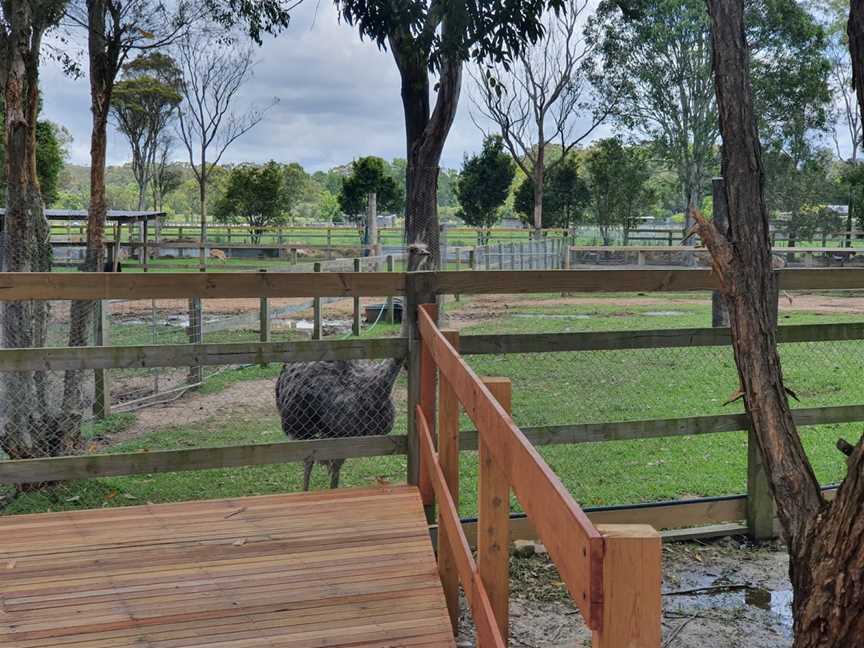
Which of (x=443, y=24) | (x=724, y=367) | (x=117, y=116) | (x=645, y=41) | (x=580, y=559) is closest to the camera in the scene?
(x=580, y=559)

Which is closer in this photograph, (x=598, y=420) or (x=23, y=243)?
(x=23, y=243)

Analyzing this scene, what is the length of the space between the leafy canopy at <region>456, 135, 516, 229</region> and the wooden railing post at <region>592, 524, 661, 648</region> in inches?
1397

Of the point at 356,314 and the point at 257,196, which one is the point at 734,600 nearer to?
the point at 356,314

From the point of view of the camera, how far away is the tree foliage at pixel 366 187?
37750 mm

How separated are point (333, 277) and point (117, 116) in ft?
137

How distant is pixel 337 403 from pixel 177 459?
1.26m

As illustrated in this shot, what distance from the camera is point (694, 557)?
4.30 metres

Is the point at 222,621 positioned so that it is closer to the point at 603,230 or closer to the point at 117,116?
the point at 603,230

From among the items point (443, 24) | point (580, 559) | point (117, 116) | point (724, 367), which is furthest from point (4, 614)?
point (117, 116)

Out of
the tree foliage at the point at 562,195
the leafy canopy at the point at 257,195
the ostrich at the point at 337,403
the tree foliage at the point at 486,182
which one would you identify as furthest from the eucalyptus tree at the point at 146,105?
the ostrich at the point at 337,403

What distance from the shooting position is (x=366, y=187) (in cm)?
3791

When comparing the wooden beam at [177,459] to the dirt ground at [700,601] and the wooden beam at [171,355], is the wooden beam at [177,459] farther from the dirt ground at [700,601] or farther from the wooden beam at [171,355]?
the dirt ground at [700,601]

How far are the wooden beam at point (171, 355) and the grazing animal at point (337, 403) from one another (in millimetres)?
810

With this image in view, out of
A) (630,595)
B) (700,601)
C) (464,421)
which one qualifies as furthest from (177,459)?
(464,421)
